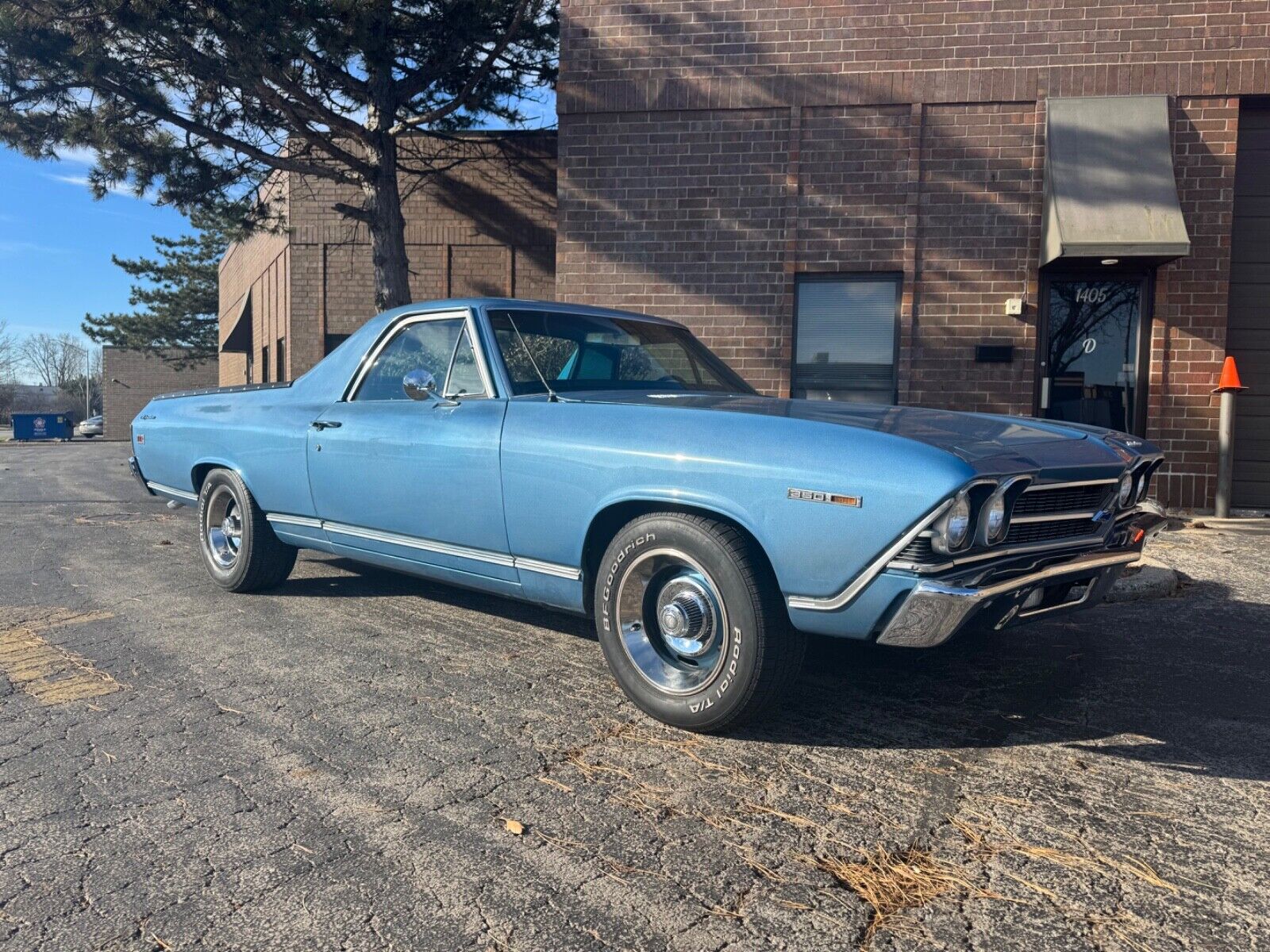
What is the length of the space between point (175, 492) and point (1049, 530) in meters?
5.09

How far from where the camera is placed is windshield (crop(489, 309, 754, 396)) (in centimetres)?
426

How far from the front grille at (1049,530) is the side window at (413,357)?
233cm

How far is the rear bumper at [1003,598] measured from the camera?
9.19 ft

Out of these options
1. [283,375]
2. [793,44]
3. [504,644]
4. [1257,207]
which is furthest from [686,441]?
[283,375]

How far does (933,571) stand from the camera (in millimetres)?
2809

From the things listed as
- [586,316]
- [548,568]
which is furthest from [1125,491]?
[586,316]

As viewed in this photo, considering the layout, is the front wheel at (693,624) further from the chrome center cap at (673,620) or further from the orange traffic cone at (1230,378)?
the orange traffic cone at (1230,378)

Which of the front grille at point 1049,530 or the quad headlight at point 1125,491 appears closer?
the front grille at point 1049,530

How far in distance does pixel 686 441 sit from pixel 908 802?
1.31 metres

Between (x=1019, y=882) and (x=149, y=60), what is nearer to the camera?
(x=1019, y=882)

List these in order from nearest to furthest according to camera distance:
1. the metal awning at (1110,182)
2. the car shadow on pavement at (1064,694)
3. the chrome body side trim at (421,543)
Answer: the car shadow on pavement at (1064,694), the chrome body side trim at (421,543), the metal awning at (1110,182)

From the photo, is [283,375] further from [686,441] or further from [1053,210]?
[686,441]

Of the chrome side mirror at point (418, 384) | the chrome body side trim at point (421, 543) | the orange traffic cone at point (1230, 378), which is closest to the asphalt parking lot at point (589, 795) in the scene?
the chrome body side trim at point (421, 543)

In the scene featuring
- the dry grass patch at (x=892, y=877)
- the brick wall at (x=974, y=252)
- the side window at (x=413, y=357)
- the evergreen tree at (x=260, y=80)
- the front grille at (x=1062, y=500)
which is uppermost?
the evergreen tree at (x=260, y=80)
